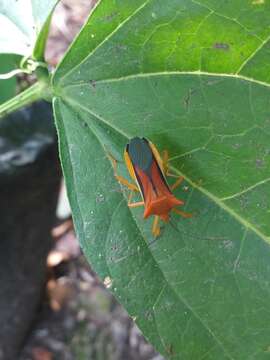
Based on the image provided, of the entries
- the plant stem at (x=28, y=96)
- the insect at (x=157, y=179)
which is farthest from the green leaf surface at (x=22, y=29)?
the insect at (x=157, y=179)

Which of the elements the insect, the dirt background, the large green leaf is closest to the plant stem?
the large green leaf

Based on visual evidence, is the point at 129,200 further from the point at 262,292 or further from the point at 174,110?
the point at 262,292

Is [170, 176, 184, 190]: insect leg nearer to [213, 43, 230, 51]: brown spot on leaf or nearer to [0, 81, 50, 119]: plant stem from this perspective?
[213, 43, 230, 51]: brown spot on leaf

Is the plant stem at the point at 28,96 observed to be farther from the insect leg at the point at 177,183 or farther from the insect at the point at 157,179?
the insect leg at the point at 177,183

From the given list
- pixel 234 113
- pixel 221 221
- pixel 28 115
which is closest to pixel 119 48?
pixel 234 113

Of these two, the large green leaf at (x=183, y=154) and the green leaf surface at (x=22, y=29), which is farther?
the green leaf surface at (x=22, y=29)

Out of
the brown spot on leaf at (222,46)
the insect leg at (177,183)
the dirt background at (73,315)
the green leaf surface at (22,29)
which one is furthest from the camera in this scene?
the dirt background at (73,315)

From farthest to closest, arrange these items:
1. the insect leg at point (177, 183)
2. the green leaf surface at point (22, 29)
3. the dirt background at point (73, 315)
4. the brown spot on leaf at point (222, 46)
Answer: the dirt background at point (73, 315), the green leaf surface at point (22, 29), the insect leg at point (177, 183), the brown spot on leaf at point (222, 46)
